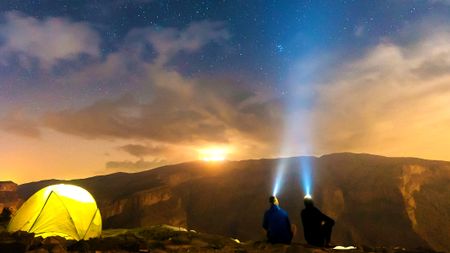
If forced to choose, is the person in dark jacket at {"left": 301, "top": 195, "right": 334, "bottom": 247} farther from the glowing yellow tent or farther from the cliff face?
the cliff face

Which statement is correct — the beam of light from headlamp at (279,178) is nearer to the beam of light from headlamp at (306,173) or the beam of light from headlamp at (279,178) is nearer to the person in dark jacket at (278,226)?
the beam of light from headlamp at (306,173)

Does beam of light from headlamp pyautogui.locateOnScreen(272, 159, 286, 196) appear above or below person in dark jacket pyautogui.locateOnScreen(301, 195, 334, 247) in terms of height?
above

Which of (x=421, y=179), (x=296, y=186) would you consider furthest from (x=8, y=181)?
(x=421, y=179)

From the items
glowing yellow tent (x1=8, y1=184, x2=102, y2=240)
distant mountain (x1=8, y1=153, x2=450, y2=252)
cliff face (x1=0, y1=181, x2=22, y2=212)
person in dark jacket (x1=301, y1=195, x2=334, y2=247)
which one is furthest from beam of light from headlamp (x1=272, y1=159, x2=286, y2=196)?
person in dark jacket (x1=301, y1=195, x2=334, y2=247)

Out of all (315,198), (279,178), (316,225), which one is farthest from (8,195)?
(316,225)

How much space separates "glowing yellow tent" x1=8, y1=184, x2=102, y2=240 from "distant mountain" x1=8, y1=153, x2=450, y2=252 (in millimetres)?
37440

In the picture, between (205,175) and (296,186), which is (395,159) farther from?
(205,175)

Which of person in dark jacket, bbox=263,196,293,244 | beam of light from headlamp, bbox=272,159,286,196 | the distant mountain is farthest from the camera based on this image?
beam of light from headlamp, bbox=272,159,286,196

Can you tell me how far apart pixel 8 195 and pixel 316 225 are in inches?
2272

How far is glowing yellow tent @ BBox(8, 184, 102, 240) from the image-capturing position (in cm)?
1584

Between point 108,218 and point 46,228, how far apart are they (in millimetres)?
38988

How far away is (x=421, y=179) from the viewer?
59375 millimetres

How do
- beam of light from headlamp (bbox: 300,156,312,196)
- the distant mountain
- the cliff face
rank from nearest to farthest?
1. the distant mountain
2. the cliff face
3. beam of light from headlamp (bbox: 300,156,312,196)

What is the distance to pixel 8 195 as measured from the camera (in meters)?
57.3
